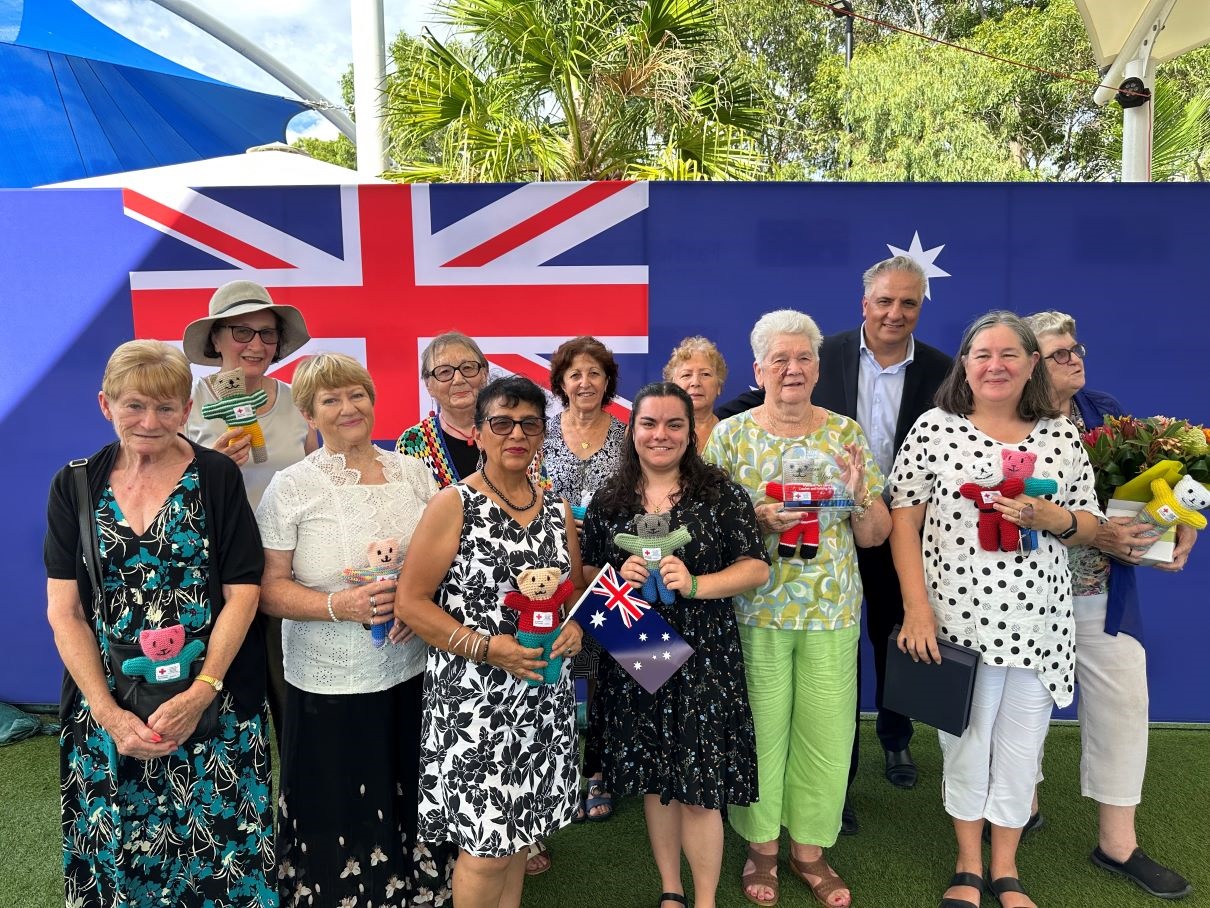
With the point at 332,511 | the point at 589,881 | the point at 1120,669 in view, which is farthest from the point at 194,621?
the point at 1120,669

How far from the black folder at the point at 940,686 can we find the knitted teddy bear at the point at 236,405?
2.38 metres

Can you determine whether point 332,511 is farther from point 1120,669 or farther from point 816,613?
point 1120,669

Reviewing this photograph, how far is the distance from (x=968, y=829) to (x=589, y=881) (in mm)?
1371

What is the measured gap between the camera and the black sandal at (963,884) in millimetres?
2590

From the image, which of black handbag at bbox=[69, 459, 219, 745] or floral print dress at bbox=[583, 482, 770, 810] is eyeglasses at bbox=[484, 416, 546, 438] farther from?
black handbag at bbox=[69, 459, 219, 745]

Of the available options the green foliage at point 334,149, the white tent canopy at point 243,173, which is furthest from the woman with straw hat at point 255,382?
the green foliage at point 334,149

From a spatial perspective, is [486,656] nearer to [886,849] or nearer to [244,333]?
[244,333]

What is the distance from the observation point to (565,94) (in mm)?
7551

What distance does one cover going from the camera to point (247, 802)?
7.00 feet

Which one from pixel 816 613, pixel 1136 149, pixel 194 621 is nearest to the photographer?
pixel 194 621

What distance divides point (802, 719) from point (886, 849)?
35.5 inches

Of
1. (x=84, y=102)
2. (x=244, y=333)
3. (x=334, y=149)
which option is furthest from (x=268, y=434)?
(x=334, y=149)

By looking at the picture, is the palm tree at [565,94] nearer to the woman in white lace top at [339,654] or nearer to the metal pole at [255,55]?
the woman in white lace top at [339,654]

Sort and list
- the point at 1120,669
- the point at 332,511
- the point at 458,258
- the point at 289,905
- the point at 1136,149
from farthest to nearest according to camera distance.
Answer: the point at 1136,149 < the point at 458,258 < the point at 1120,669 < the point at 289,905 < the point at 332,511
